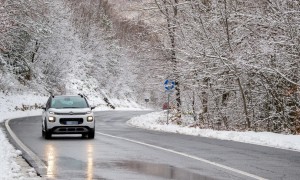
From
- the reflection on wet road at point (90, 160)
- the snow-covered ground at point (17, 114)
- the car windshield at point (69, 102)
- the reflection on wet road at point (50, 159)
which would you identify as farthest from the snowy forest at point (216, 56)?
the reflection on wet road at point (50, 159)

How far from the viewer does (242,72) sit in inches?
1029

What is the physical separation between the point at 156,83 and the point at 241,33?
11085mm

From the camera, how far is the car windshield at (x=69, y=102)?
71.4ft

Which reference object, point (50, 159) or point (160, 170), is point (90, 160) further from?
point (160, 170)

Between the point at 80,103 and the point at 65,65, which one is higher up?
the point at 65,65

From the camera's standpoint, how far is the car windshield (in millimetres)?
21766

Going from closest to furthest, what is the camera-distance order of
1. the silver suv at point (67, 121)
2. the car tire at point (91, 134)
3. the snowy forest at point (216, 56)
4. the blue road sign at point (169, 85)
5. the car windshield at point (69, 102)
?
the silver suv at point (67, 121)
the car tire at point (91, 134)
the car windshield at point (69, 102)
the snowy forest at point (216, 56)
the blue road sign at point (169, 85)

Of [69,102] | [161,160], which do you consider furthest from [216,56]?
[161,160]

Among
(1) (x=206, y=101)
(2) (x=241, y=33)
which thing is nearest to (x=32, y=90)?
(1) (x=206, y=101)

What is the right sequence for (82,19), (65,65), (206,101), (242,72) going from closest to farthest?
(242,72) → (206,101) → (65,65) → (82,19)

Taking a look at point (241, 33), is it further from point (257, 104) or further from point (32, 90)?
point (32, 90)

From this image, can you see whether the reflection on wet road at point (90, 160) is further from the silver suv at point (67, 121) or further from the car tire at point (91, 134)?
the car tire at point (91, 134)

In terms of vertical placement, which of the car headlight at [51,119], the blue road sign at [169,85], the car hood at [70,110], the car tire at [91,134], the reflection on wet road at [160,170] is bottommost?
the reflection on wet road at [160,170]

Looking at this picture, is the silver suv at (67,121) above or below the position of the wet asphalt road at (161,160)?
above
